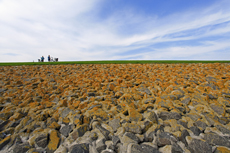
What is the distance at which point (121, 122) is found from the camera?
3908 mm

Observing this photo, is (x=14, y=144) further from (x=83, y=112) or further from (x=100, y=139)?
(x=100, y=139)

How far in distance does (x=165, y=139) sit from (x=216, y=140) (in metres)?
1.27

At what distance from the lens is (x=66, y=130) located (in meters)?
3.78

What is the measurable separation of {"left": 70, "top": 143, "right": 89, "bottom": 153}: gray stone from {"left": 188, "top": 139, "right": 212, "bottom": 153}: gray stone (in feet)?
8.13

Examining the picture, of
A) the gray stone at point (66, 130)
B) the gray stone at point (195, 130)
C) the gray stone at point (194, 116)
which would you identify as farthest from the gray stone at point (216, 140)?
the gray stone at point (66, 130)

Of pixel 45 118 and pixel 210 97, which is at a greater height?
pixel 210 97

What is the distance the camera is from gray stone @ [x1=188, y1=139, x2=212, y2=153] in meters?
2.97

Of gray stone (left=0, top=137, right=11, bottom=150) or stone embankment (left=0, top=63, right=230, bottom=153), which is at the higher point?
stone embankment (left=0, top=63, right=230, bottom=153)

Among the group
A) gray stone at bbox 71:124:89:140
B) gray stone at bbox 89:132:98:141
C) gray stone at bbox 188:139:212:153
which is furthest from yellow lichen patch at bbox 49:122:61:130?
gray stone at bbox 188:139:212:153

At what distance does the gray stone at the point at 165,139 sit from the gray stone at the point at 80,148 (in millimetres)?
1785

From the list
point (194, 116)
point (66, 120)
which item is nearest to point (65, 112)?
point (66, 120)

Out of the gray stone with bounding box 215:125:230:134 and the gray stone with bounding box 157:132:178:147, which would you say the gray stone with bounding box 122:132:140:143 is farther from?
the gray stone with bounding box 215:125:230:134

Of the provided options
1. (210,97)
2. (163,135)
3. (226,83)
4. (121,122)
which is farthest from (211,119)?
(226,83)

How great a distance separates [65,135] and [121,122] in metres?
1.66
